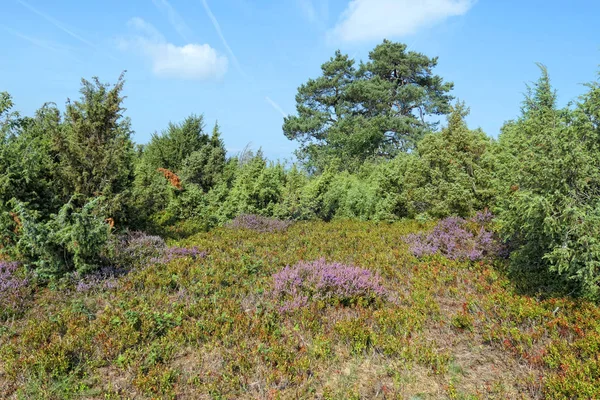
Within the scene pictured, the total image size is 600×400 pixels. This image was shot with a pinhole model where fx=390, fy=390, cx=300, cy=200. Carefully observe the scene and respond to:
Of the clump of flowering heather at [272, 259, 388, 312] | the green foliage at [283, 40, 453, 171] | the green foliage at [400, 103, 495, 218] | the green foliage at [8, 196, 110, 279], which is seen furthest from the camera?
the green foliage at [283, 40, 453, 171]

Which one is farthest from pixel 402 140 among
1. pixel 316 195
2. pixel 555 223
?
pixel 555 223

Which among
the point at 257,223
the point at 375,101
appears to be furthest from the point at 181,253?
the point at 375,101

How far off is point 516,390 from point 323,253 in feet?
15.3

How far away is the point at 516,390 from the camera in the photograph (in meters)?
3.82

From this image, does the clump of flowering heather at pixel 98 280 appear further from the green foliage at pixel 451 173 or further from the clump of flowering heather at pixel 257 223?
the green foliage at pixel 451 173

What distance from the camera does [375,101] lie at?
3125 cm

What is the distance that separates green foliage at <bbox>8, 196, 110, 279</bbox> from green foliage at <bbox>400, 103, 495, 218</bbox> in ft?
29.2

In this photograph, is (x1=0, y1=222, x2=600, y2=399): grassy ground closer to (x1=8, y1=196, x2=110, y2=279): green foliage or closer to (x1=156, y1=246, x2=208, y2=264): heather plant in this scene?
(x1=8, y1=196, x2=110, y2=279): green foliage

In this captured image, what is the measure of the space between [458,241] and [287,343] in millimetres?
5302

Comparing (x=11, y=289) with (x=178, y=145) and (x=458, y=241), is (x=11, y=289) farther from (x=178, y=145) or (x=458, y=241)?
(x=178, y=145)

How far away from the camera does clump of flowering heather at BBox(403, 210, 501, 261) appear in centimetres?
784

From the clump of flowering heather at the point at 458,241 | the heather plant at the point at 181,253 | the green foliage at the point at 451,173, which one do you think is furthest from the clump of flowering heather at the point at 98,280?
the green foliage at the point at 451,173

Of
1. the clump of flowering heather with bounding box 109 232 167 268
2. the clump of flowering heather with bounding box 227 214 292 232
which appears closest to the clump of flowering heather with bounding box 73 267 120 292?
the clump of flowering heather with bounding box 109 232 167 268

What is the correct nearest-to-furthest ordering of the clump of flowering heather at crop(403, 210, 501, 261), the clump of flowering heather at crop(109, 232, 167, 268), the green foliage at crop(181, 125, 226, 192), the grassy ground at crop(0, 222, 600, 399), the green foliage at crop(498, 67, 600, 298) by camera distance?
the grassy ground at crop(0, 222, 600, 399) < the green foliage at crop(498, 67, 600, 298) < the clump of flowering heather at crop(109, 232, 167, 268) < the clump of flowering heather at crop(403, 210, 501, 261) < the green foliage at crop(181, 125, 226, 192)
